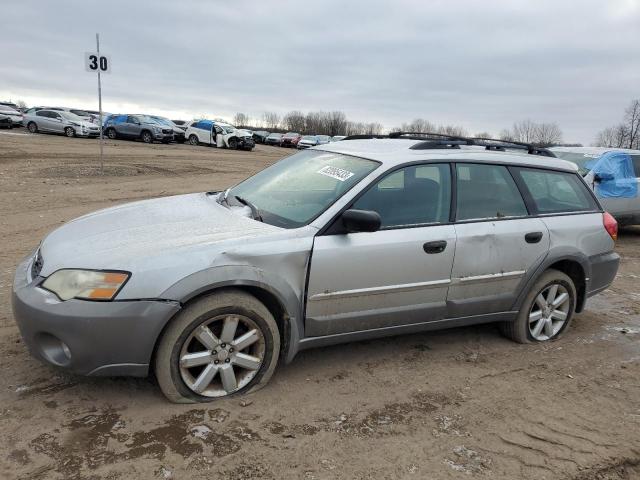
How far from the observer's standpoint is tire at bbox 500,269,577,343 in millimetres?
4387

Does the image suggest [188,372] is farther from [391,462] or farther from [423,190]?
[423,190]

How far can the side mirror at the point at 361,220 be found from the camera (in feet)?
11.0

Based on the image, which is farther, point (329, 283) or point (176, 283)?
point (329, 283)

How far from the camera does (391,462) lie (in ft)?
9.16

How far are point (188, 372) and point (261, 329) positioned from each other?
0.50 metres

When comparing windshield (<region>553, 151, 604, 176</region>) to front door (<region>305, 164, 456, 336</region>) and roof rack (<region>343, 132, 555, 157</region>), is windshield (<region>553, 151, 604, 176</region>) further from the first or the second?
front door (<region>305, 164, 456, 336</region>)

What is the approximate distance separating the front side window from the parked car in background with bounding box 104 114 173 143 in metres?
27.7

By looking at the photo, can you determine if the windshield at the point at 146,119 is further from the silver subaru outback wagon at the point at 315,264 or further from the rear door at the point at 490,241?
the rear door at the point at 490,241

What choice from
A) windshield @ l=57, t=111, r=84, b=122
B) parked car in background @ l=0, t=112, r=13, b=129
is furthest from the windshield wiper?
parked car in background @ l=0, t=112, r=13, b=129

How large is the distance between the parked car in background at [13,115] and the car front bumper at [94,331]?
113 feet

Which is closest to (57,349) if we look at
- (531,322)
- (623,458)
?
(623,458)

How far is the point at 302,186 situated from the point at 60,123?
97.7 ft

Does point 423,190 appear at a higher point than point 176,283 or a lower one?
higher

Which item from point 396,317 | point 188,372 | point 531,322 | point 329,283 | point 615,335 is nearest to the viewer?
point 188,372
